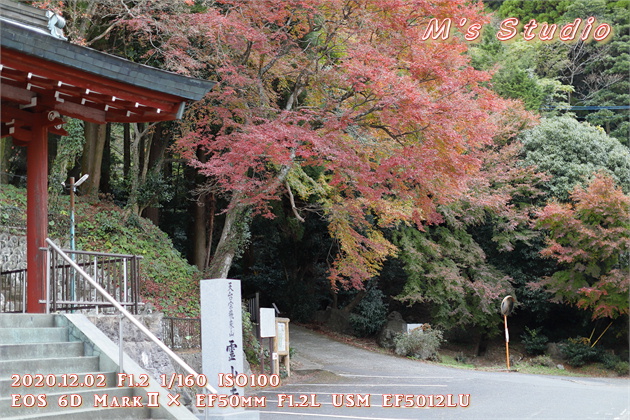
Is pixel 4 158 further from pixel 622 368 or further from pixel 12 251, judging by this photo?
pixel 622 368

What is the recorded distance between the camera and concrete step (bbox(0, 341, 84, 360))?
18.6 ft

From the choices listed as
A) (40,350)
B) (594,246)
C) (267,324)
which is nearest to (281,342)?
(267,324)

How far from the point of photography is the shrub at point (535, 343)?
70.3ft

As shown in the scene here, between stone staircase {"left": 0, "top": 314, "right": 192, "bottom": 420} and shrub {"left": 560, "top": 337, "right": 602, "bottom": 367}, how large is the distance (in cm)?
1754

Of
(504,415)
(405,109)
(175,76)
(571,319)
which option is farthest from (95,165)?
(571,319)

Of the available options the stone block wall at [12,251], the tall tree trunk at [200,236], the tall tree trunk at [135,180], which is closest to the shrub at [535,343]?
the tall tree trunk at [200,236]

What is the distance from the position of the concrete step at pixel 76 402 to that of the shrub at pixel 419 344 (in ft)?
46.3

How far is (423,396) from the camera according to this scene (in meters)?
10.5

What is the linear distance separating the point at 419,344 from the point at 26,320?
47.3 ft

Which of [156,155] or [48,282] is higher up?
[156,155]

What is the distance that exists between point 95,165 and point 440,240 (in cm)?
1195

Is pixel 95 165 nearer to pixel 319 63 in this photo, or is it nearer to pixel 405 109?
pixel 319 63

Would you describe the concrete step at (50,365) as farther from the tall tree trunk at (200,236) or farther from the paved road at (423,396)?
the tall tree trunk at (200,236)

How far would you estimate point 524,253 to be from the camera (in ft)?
72.5
